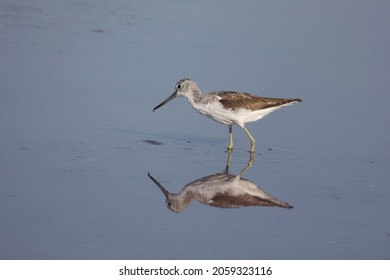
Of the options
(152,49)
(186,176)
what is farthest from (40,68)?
(186,176)

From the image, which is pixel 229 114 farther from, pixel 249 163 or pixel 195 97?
pixel 249 163

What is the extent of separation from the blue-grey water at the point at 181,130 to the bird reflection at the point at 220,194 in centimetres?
11

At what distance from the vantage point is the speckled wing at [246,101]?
1082 cm

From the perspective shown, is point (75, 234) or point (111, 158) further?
point (111, 158)

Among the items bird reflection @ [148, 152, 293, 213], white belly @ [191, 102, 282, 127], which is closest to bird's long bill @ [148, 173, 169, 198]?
bird reflection @ [148, 152, 293, 213]

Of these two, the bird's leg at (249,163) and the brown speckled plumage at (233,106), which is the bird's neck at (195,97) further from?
the bird's leg at (249,163)

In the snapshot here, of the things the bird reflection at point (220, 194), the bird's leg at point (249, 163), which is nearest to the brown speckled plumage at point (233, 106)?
the bird's leg at point (249, 163)

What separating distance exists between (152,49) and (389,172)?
199 inches

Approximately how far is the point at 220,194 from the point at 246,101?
90.3 inches

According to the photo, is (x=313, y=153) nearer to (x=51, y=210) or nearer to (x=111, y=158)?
(x=111, y=158)

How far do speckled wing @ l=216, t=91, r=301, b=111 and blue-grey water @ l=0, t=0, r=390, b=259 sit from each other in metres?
0.43

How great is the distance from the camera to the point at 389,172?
9828 mm

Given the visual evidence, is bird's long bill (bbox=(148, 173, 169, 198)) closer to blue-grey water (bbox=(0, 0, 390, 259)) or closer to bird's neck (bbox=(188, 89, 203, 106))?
blue-grey water (bbox=(0, 0, 390, 259))

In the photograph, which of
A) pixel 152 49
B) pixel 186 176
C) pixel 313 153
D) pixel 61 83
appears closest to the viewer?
pixel 186 176
